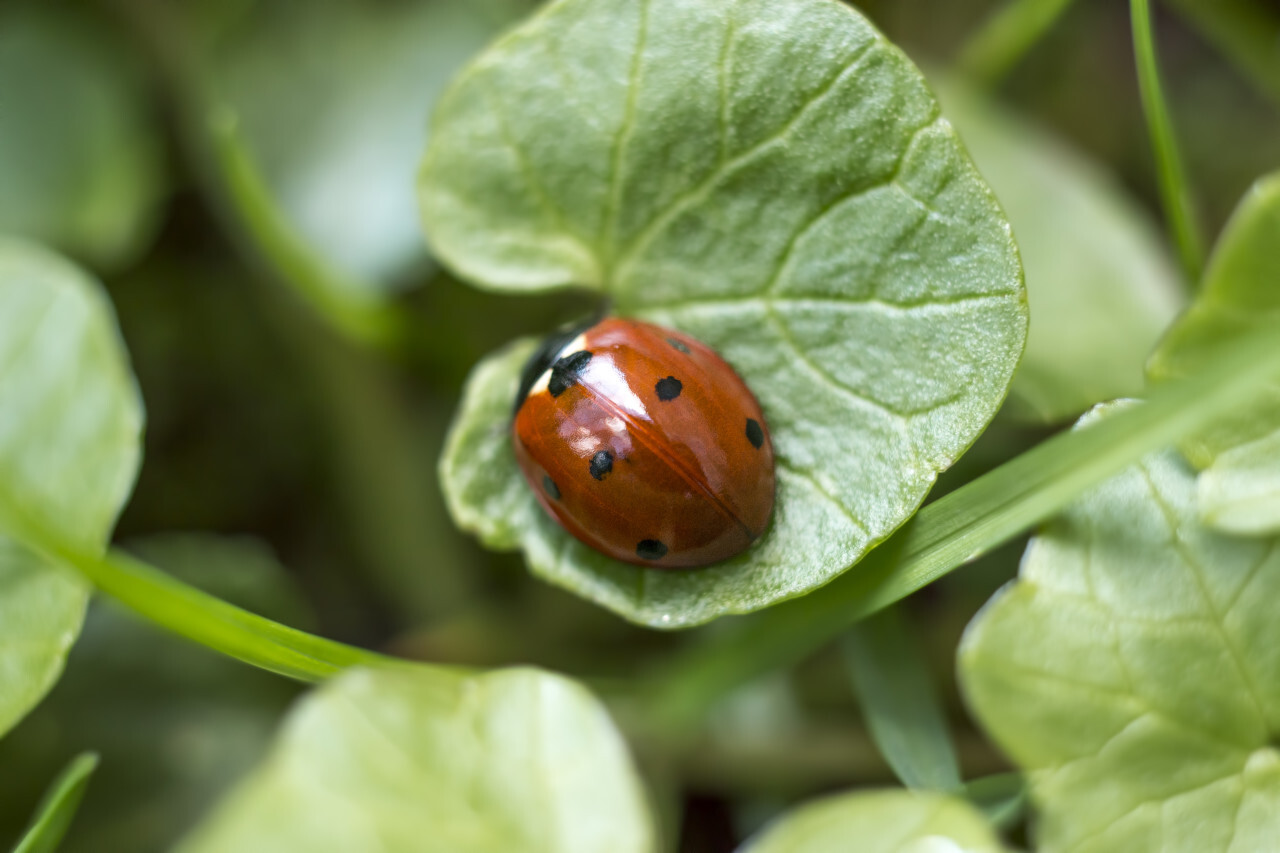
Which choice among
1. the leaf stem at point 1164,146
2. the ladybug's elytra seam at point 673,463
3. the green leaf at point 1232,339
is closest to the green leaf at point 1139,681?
the green leaf at point 1232,339

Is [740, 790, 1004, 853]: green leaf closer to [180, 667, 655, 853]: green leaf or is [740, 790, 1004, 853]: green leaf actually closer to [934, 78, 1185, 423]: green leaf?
[180, 667, 655, 853]: green leaf

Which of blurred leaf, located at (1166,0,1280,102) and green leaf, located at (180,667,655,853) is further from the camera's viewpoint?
blurred leaf, located at (1166,0,1280,102)

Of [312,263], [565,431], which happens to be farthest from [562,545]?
[312,263]

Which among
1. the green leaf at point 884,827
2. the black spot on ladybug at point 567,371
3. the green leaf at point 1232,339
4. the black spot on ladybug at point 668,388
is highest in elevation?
the green leaf at point 1232,339

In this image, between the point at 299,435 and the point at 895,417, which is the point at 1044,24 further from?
the point at 299,435

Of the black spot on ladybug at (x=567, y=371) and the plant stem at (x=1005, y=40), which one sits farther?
the plant stem at (x=1005, y=40)

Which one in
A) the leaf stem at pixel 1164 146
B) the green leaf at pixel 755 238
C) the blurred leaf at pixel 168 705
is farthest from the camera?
the blurred leaf at pixel 168 705

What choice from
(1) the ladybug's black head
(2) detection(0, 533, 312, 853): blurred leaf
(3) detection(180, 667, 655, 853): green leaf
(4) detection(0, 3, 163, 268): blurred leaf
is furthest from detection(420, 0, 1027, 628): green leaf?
(4) detection(0, 3, 163, 268): blurred leaf

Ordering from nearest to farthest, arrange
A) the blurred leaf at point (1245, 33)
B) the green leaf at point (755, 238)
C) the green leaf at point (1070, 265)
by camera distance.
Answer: the green leaf at point (755, 238), the green leaf at point (1070, 265), the blurred leaf at point (1245, 33)

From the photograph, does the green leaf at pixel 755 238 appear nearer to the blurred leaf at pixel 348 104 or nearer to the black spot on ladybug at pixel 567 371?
the black spot on ladybug at pixel 567 371
